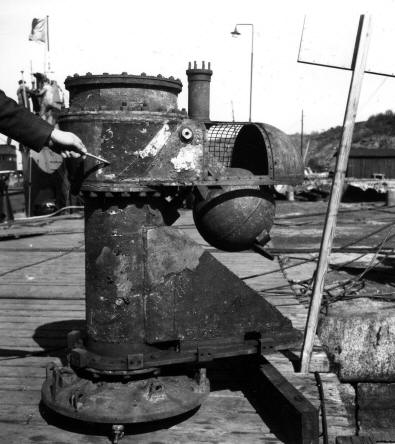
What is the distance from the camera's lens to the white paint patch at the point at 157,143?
335 cm

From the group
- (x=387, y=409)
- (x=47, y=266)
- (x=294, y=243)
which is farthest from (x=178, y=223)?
(x=387, y=409)

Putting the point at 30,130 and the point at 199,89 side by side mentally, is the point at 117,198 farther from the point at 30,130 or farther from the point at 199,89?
the point at 199,89

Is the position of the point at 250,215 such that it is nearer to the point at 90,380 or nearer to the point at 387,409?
the point at 90,380

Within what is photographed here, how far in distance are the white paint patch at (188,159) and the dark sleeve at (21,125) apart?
2.30 feet

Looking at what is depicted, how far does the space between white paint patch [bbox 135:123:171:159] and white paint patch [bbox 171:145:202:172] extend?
0.10m

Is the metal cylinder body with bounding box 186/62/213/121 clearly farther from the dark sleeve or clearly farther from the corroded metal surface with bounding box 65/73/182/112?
the dark sleeve

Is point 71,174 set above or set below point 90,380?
above

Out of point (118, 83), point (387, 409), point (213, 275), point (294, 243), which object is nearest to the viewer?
point (118, 83)

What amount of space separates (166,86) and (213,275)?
1.13 m

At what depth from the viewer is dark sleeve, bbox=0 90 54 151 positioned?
3098mm

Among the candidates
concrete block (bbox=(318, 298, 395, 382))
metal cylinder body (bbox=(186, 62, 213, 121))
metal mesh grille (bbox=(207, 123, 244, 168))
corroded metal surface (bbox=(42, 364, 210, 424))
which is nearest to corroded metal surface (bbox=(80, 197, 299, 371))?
corroded metal surface (bbox=(42, 364, 210, 424))

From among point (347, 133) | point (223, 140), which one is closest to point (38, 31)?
point (223, 140)

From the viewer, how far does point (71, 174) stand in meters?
3.53

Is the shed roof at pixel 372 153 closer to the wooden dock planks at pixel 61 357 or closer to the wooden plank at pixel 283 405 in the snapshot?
the wooden dock planks at pixel 61 357
